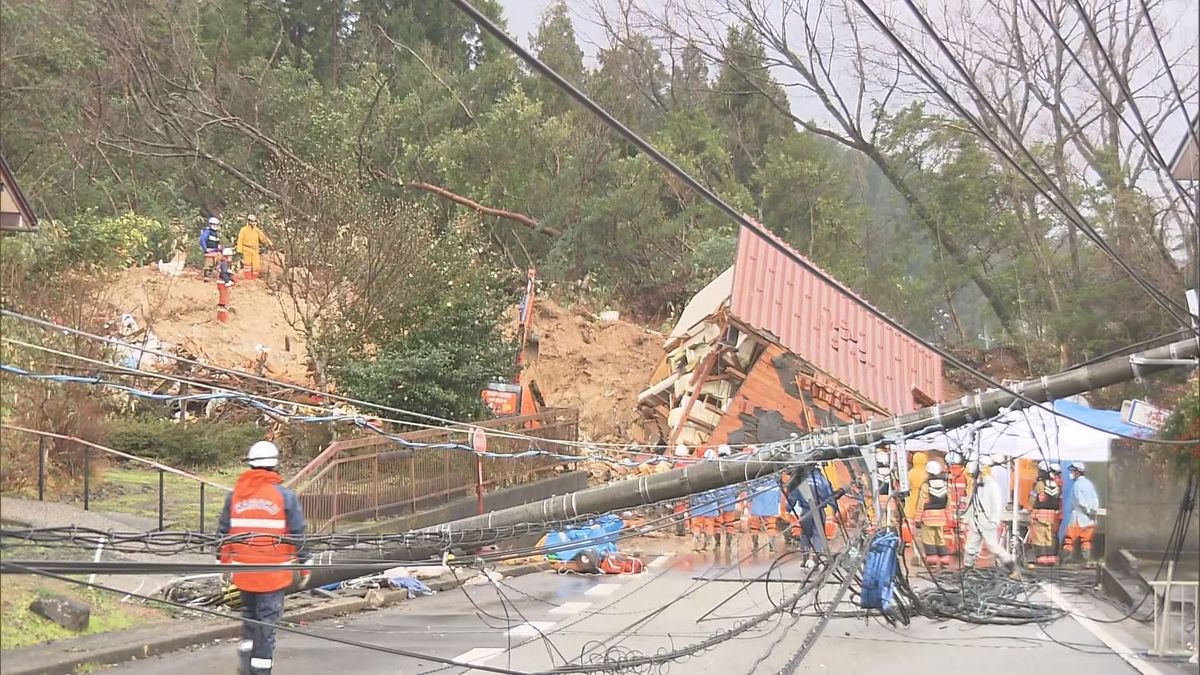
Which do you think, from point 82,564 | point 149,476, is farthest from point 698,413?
point 82,564

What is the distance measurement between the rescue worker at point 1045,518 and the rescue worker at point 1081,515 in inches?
8.5

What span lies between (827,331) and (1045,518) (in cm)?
828

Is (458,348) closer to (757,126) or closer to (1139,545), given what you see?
(1139,545)

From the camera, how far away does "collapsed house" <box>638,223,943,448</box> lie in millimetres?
22734

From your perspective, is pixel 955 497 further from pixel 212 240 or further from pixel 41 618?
pixel 212 240

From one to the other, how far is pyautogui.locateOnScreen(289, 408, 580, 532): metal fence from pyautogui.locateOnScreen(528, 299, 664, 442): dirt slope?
8.88 meters

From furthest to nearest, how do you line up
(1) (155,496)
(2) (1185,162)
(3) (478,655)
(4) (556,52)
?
(4) (556,52) → (1) (155,496) → (2) (1185,162) → (3) (478,655)

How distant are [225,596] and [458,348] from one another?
9038mm

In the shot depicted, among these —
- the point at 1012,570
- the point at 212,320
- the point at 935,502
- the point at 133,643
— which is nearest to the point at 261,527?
the point at 133,643

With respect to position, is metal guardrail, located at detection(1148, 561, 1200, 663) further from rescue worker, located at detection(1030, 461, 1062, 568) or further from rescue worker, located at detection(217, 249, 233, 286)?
rescue worker, located at detection(217, 249, 233, 286)

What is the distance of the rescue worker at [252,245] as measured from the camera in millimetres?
26172

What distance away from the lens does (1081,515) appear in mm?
16719

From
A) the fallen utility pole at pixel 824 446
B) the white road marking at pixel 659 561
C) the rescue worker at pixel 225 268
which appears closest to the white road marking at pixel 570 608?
the fallen utility pole at pixel 824 446

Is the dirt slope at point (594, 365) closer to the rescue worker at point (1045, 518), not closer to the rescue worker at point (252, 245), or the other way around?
the rescue worker at point (252, 245)
